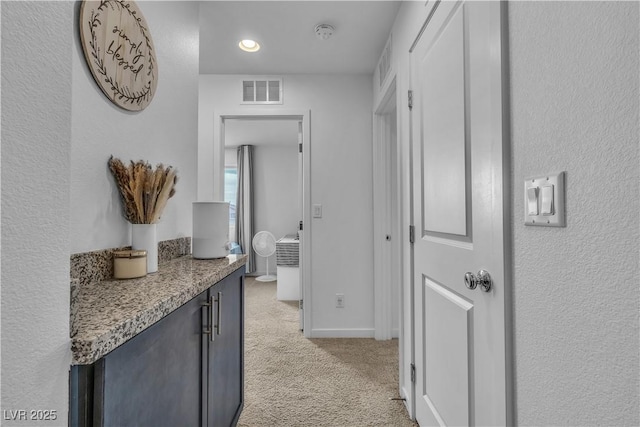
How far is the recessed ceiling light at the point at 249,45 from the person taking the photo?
89.0 inches

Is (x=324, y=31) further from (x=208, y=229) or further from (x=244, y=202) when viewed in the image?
(x=244, y=202)

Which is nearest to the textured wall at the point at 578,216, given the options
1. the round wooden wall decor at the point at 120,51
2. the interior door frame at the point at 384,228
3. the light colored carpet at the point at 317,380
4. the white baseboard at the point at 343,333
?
the light colored carpet at the point at 317,380

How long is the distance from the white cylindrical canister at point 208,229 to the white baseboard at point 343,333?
164 cm

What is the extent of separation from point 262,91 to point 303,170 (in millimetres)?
837

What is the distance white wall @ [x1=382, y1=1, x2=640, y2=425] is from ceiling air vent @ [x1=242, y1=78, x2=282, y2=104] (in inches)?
89.3

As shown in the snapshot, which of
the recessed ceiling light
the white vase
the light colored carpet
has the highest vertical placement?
the recessed ceiling light

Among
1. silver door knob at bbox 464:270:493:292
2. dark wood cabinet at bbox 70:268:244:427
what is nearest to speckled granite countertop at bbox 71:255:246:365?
dark wood cabinet at bbox 70:268:244:427

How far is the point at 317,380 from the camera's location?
6.55 ft

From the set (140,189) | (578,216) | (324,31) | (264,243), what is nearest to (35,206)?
(140,189)

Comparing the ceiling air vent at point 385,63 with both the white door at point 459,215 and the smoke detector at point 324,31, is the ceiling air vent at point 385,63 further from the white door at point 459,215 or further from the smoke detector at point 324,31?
the white door at point 459,215

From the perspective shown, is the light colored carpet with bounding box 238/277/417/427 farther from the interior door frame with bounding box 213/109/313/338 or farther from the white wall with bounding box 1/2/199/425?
the white wall with bounding box 1/2/199/425

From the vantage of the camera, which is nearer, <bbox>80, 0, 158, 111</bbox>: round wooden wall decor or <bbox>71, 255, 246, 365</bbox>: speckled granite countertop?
<bbox>71, 255, 246, 365</bbox>: speckled granite countertop

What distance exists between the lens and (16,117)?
1.31ft

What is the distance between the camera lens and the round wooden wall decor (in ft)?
3.25
